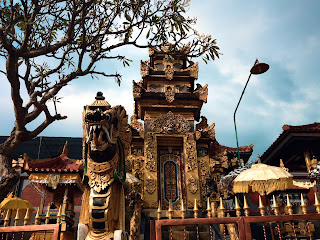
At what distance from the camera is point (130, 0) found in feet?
28.5

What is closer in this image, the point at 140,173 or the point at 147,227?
the point at 147,227

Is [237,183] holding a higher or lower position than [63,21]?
lower

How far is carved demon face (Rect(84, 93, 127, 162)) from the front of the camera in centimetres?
556

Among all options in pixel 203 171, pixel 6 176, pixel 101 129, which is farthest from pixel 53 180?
pixel 101 129

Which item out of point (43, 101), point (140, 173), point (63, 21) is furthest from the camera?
point (140, 173)

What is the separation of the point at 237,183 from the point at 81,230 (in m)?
5.23

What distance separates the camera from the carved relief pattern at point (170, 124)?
16.7 meters

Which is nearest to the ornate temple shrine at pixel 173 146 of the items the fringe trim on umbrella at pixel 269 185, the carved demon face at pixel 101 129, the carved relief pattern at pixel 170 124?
the carved relief pattern at pixel 170 124

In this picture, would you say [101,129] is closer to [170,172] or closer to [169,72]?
[170,172]

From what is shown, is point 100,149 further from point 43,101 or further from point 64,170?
point 64,170

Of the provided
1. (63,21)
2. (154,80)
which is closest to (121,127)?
(63,21)

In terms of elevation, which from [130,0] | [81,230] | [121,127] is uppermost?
[130,0]

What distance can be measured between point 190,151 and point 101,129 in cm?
1130

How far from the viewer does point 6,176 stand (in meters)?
6.57
